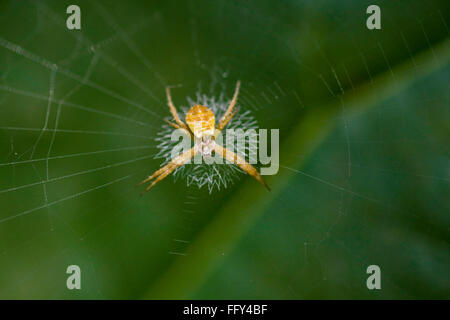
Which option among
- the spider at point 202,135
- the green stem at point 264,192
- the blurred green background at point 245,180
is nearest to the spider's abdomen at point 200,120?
the spider at point 202,135

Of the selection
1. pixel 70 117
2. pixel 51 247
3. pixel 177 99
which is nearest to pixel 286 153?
pixel 177 99

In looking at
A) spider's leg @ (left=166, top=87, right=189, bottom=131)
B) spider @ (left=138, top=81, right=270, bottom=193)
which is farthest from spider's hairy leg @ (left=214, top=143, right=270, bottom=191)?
spider's leg @ (left=166, top=87, right=189, bottom=131)

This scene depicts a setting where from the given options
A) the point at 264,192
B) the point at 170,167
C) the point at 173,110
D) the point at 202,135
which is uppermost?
the point at 173,110

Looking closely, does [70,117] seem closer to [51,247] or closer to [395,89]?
[51,247]

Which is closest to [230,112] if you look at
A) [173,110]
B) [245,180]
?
[173,110]

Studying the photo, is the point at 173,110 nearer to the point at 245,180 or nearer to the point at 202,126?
the point at 202,126

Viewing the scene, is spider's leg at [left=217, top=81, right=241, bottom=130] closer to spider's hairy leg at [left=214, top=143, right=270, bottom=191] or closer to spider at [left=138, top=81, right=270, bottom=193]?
spider at [left=138, top=81, right=270, bottom=193]
